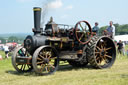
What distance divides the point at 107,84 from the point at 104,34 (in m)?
4.19

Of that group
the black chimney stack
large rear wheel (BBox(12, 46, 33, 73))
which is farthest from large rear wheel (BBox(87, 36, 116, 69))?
large rear wheel (BBox(12, 46, 33, 73))

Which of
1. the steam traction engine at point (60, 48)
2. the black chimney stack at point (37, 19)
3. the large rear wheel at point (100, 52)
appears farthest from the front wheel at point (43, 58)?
the large rear wheel at point (100, 52)

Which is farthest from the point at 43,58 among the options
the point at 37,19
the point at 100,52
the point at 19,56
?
the point at 100,52

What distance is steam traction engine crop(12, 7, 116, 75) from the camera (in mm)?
7207

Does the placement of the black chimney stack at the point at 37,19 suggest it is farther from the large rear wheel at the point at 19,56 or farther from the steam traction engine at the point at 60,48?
the large rear wheel at the point at 19,56

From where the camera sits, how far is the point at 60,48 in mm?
8000

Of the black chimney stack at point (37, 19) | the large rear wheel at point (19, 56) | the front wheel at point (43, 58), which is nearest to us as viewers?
the front wheel at point (43, 58)

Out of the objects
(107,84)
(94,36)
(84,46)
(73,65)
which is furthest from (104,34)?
(107,84)

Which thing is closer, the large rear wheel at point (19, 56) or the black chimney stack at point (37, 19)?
the black chimney stack at point (37, 19)

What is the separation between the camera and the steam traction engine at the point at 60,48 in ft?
23.6

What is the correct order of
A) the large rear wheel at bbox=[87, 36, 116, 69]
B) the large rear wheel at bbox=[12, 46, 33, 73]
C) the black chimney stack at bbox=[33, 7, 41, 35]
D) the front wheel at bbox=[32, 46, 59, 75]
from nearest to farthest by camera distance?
the front wheel at bbox=[32, 46, 59, 75]
the black chimney stack at bbox=[33, 7, 41, 35]
the large rear wheel at bbox=[12, 46, 33, 73]
the large rear wheel at bbox=[87, 36, 116, 69]

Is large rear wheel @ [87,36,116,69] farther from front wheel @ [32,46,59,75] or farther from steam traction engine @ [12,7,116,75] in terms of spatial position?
front wheel @ [32,46,59,75]

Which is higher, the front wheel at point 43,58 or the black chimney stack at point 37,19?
the black chimney stack at point 37,19

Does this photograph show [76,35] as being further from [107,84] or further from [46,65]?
[107,84]
